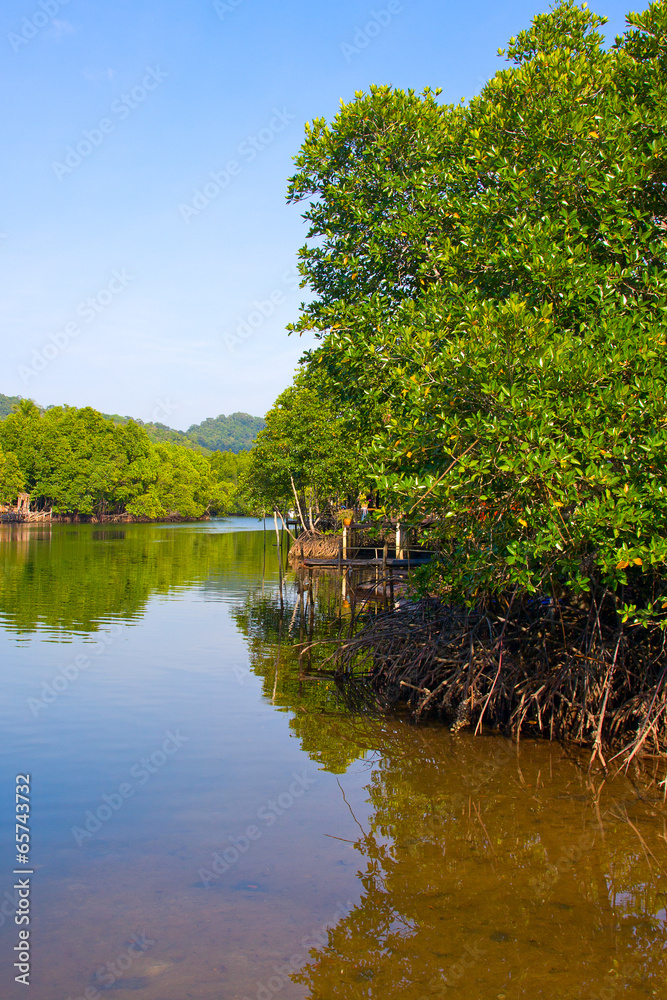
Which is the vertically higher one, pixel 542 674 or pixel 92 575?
pixel 542 674

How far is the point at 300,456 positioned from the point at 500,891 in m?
32.6

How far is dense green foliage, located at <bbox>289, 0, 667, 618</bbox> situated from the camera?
6.78 metres

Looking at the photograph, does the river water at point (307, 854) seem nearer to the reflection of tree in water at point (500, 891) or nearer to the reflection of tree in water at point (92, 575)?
the reflection of tree in water at point (500, 891)

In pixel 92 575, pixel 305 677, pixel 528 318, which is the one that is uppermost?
pixel 528 318

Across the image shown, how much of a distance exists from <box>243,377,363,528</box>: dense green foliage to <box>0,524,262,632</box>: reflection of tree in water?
4.14m

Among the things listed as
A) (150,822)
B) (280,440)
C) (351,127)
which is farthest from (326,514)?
(150,822)

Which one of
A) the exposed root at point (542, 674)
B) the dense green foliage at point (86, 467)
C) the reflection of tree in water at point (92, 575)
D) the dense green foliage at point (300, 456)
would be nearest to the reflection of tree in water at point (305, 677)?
the exposed root at point (542, 674)

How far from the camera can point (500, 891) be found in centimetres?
571

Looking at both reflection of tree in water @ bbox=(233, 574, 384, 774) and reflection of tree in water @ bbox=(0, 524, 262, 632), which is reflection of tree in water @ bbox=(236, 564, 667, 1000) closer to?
reflection of tree in water @ bbox=(233, 574, 384, 774)

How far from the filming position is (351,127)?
10.6m

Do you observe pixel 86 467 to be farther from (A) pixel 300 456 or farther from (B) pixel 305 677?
(B) pixel 305 677

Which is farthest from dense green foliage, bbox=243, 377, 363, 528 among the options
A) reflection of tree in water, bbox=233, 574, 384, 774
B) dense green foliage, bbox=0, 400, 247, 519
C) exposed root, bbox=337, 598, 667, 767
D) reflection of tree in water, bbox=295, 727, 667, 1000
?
dense green foliage, bbox=0, 400, 247, 519

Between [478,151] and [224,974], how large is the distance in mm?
8466

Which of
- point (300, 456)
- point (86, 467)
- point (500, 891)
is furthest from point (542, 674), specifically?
point (86, 467)
